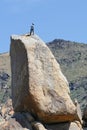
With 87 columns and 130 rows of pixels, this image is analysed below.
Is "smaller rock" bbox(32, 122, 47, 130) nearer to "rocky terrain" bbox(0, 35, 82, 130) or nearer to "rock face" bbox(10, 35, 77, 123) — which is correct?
"rocky terrain" bbox(0, 35, 82, 130)

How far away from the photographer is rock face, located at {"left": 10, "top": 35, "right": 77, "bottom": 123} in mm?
22969

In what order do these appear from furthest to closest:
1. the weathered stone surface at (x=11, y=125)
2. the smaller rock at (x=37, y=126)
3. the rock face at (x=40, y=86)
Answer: the rock face at (x=40, y=86) → the smaller rock at (x=37, y=126) → the weathered stone surface at (x=11, y=125)

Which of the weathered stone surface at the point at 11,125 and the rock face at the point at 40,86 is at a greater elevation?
Answer: the rock face at the point at 40,86

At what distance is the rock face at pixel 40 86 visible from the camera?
23.0 m

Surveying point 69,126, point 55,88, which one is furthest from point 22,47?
point 69,126

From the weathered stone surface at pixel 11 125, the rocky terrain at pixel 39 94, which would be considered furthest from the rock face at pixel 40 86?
the weathered stone surface at pixel 11 125

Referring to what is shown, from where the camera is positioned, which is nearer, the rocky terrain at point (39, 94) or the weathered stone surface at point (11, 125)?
the weathered stone surface at point (11, 125)

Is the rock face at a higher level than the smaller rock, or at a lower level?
higher

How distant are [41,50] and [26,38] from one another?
971mm

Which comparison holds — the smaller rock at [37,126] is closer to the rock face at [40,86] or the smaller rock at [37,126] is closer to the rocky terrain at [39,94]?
Result: the rocky terrain at [39,94]

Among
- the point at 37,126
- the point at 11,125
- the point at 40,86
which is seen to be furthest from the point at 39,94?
the point at 11,125

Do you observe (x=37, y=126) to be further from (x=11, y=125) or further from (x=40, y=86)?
(x=40, y=86)

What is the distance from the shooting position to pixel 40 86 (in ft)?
76.0

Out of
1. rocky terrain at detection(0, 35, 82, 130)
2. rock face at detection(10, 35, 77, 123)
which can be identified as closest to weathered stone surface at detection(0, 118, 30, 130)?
rocky terrain at detection(0, 35, 82, 130)
